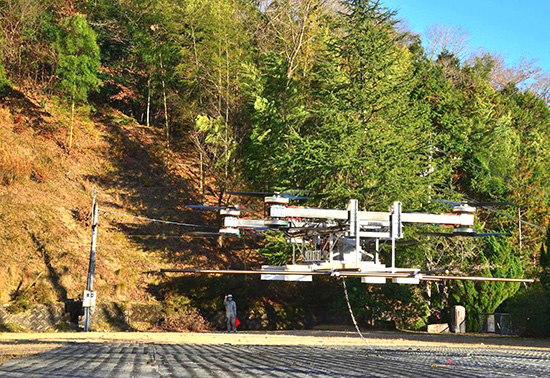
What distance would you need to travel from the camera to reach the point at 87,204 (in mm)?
44188

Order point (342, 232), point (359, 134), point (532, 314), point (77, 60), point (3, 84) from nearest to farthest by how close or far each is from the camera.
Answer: point (342, 232), point (532, 314), point (359, 134), point (77, 60), point (3, 84)

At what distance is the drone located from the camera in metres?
19.0

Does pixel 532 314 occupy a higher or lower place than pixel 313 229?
lower

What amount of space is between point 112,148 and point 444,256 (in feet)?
95.1

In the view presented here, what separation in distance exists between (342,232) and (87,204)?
28.2m

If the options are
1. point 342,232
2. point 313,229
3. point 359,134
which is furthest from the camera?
point 359,134

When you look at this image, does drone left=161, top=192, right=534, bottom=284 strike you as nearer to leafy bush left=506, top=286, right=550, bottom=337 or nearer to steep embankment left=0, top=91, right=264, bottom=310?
leafy bush left=506, top=286, right=550, bottom=337

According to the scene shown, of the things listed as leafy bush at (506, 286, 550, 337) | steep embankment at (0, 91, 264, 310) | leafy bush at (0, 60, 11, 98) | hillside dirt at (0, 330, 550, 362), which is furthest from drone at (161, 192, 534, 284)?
leafy bush at (0, 60, 11, 98)

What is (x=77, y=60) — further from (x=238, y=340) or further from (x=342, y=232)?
(x=342, y=232)

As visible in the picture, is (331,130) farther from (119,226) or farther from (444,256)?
(119,226)

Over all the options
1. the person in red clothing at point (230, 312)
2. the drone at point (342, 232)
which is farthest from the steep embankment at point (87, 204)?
the drone at point (342, 232)

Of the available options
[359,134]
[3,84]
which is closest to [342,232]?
[359,134]

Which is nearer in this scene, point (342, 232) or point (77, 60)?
point (342, 232)

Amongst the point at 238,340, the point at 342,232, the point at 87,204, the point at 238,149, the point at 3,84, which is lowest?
the point at 238,340
